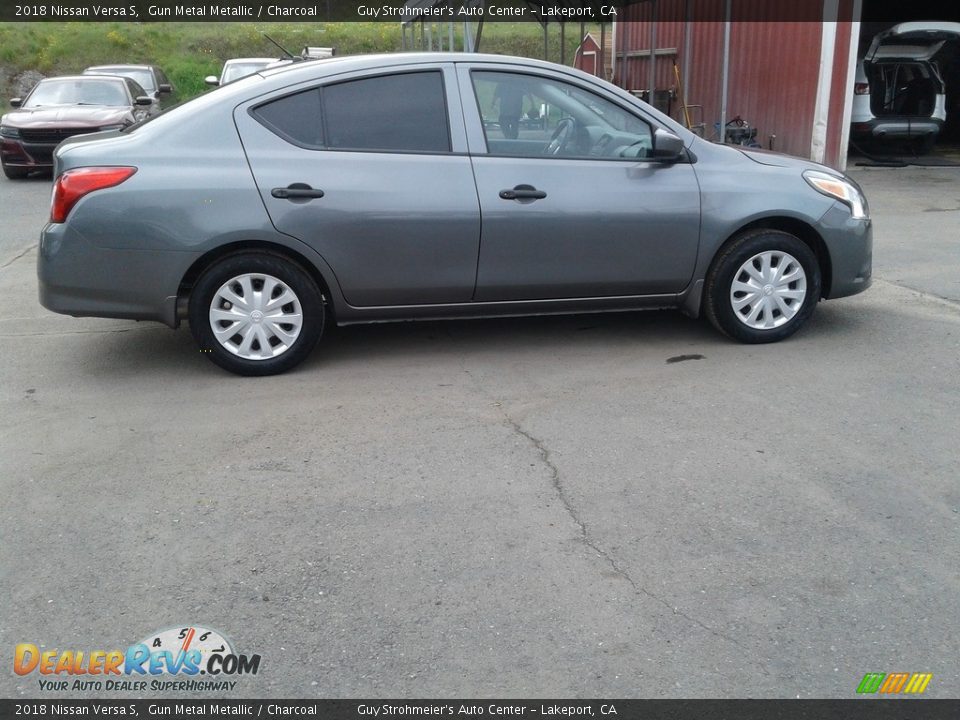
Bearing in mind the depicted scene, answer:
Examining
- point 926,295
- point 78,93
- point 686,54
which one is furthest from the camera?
point 686,54

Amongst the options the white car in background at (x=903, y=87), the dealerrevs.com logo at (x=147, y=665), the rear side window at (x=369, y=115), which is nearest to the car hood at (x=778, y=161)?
the rear side window at (x=369, y=115)

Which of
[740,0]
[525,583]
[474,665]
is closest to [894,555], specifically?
[525,583]

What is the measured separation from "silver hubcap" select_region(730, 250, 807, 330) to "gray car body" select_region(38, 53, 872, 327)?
22 centimetres

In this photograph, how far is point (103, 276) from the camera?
518 centimetres

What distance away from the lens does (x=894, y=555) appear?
3.52 metres

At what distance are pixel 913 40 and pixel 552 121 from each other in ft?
40.0

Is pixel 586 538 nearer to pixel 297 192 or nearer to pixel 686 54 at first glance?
pixel 297 192

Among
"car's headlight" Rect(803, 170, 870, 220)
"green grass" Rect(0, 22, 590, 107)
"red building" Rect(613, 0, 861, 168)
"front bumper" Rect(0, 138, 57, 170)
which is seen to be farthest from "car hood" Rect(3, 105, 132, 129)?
"green grass" Rect(0, 22, 590, 107)

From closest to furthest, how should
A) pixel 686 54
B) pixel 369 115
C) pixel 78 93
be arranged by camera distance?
pixel 369 115, pixel 78 93, pixel 686 54

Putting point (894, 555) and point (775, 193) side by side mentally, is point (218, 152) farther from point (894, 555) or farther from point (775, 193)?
point (894, 555)

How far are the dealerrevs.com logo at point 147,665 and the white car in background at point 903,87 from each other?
14.0m

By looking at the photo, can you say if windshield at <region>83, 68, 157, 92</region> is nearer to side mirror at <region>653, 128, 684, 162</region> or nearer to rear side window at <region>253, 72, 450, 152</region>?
rear side window at <region>253, 72, 450, 152</region>

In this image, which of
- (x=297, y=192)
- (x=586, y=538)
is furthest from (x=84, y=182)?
(x=586, y=538)

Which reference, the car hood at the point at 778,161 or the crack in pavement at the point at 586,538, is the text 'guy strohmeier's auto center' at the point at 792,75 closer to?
the car hood at the point at 778,161
